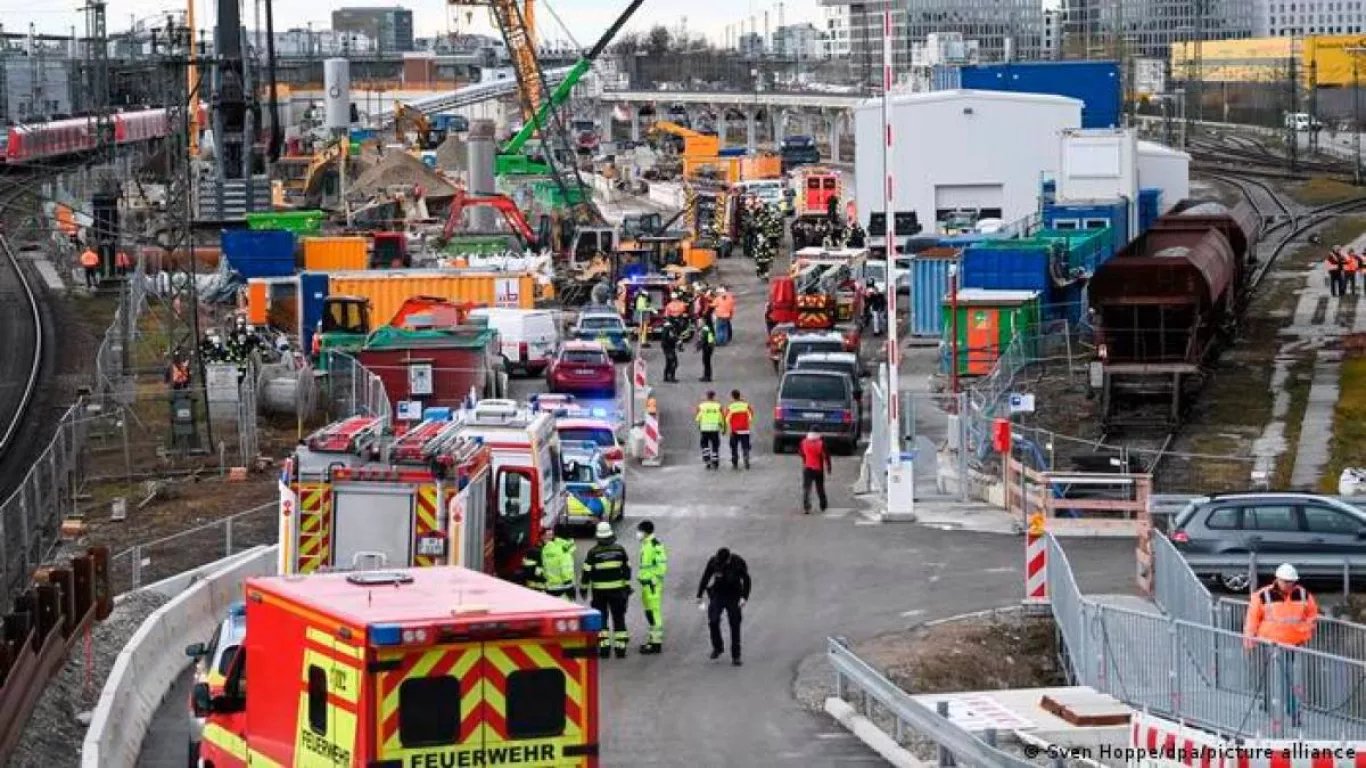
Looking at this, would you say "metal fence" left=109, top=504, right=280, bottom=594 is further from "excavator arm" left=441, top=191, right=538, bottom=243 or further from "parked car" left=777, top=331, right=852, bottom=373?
"excavator arm" left=441, top=191, right=538, bottom=243

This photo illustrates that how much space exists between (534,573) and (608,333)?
1162 inches

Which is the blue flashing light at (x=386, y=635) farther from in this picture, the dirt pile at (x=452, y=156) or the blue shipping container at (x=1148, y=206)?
the dirt pile at (x=452, y=156)

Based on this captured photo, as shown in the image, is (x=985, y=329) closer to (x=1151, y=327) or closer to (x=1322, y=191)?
(x=1151, y=327)

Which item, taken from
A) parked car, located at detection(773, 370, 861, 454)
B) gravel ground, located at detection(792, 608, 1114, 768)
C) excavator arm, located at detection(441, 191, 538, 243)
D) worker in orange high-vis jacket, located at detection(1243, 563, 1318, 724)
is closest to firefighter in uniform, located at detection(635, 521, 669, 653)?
gravel ground, located at detection(792, 608, 1114, 768)

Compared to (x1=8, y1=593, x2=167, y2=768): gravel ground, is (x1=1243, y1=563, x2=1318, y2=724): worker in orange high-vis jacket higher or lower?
higher

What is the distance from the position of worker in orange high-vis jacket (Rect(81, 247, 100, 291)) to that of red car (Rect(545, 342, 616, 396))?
30.1 metres

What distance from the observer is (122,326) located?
49.9 m

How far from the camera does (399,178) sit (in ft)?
339

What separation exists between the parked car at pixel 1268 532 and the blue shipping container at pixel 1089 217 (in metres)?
32.0

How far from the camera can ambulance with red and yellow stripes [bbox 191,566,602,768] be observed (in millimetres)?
14383

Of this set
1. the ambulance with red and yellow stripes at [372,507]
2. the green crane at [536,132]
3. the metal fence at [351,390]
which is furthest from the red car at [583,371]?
the green crane at [536,132]

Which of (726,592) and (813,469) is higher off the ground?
(726,592)

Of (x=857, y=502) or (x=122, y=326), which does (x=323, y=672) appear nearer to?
(x=857, y=502)

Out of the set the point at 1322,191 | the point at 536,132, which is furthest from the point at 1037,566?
the point at 536,132
